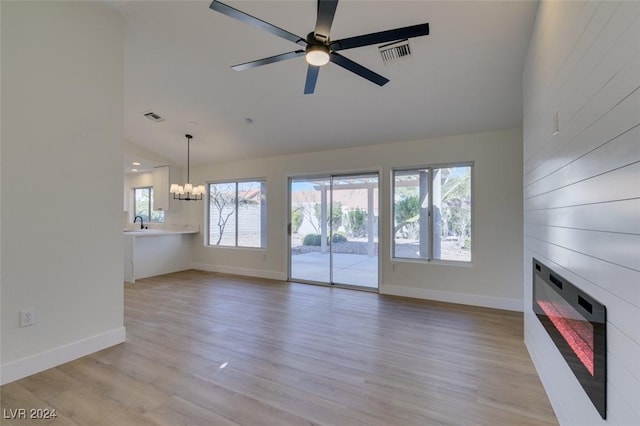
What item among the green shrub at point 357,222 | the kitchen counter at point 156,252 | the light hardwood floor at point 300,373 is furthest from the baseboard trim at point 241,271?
the light hardwood floor at point 300,373

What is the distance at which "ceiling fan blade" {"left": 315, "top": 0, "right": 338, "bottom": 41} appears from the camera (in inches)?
66.5

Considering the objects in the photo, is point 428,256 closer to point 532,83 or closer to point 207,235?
point 532,83

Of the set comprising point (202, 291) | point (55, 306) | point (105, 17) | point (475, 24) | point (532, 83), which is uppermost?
point (105, 17)

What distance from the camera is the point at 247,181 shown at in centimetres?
652

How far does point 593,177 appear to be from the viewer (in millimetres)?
1363

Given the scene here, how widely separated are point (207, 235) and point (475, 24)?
6262 millimetres

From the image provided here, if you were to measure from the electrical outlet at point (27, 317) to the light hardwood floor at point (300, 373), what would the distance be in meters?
0.41

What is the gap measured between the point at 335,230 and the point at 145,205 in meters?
5.74

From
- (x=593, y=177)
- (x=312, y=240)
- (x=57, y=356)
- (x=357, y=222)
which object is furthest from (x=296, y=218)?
(x=593, y=177)

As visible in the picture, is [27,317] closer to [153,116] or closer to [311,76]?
[311,76]

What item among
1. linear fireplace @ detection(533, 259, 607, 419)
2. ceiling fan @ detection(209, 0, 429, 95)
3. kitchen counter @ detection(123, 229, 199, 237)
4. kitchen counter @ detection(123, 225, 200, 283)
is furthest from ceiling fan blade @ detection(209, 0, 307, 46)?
kitchen counter @ detection(123, 229, 199, 237)

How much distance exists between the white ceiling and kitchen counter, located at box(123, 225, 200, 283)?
2164 millimetres

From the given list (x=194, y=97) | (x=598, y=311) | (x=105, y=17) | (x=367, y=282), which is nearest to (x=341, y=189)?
(x=367, y=282)

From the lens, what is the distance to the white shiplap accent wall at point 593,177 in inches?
41.0
